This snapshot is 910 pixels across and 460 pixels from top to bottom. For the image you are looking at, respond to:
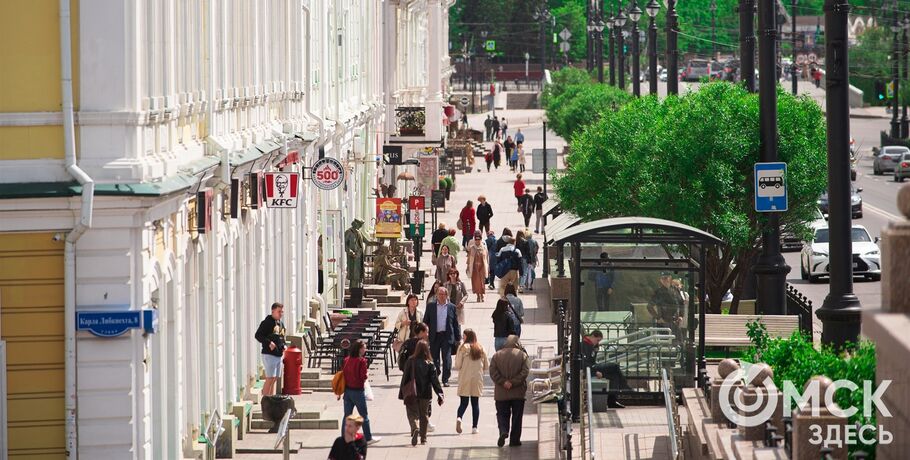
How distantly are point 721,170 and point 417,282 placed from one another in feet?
41.1

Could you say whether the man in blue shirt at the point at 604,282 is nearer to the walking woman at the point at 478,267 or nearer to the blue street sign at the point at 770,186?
the blue street sign at the point at 770,186

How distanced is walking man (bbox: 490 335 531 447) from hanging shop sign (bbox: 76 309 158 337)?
5.75 m

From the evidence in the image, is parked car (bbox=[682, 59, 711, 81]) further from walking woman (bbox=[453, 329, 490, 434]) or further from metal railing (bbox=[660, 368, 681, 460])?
metal railing (bbox=[660, 368, 681, 460])

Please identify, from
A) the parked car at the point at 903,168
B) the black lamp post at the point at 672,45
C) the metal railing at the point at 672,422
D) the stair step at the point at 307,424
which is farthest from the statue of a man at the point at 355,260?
the parked car at the point at 903,168

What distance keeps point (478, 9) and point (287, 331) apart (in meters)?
136

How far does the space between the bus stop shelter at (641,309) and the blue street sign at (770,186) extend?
2.11 m

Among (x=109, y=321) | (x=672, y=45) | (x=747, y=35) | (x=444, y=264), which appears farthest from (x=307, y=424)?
(x=672, y=45)

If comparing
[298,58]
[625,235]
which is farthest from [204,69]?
[298,58]

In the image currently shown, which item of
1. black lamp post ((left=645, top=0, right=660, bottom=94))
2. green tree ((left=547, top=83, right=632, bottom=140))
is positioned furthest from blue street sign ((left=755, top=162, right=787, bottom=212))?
green tree ((left=547, top=83, right=632, bottom=140))

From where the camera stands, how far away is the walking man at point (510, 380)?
20.8 m

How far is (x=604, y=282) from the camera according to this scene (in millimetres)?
21828

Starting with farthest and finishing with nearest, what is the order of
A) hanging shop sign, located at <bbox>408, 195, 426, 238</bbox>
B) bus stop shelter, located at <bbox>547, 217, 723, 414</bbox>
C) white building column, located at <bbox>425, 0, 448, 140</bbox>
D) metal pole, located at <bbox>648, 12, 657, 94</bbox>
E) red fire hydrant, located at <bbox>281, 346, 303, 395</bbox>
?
white building column, located at <bbox>425, 0, 448, 140</bbox> < metal pole, located at <bbox>648, 12, 657, 94</bbox> < hanging shop sign, located at <bbox>408, 195, 426, 238</bbox> < red fire hydrant, located at <bbox>281, 346, 303, 395</bbox> < bus stop shelter, located at <bbox>547, 217, 723, 414</bbox>

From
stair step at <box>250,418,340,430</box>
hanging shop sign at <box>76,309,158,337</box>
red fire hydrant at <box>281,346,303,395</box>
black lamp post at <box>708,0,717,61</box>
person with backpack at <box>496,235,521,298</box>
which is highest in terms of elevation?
black lamp post at <box>708,0,717,61</box>

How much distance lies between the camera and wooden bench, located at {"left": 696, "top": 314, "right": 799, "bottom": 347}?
22.5 m
